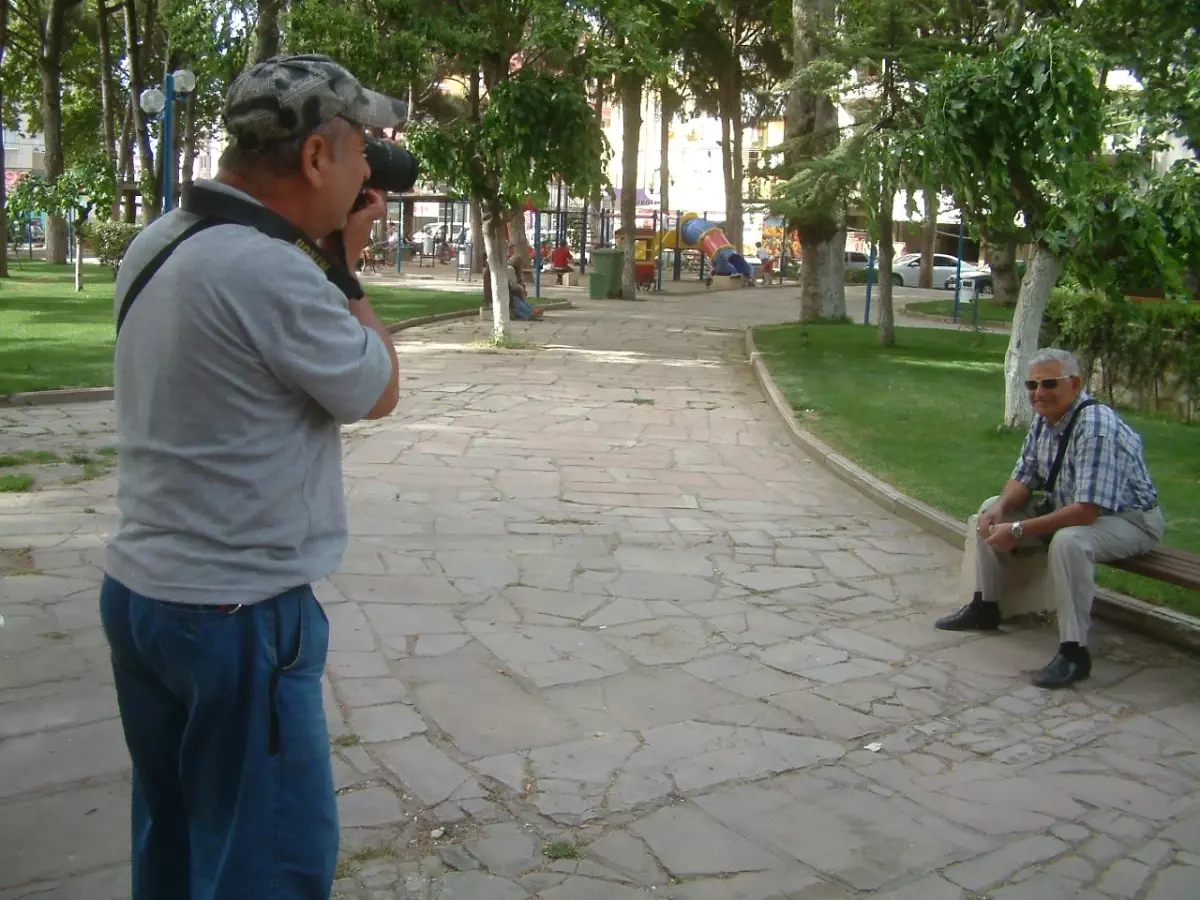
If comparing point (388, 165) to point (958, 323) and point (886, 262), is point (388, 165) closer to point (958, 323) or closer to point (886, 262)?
point (886, 262)

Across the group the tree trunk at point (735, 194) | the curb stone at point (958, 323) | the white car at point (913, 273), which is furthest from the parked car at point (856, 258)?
the curb stone at point (958, 323)

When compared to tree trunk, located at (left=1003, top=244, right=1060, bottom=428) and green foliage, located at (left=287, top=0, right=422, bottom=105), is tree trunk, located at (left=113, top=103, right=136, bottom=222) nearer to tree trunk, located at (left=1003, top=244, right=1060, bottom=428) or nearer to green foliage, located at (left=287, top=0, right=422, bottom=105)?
green foliage, located at (left=287, top=0, right=422, bottom=105)

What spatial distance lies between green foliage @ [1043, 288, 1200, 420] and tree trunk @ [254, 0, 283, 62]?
10293 millimetres

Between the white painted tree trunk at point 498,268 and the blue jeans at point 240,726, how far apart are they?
15.2m

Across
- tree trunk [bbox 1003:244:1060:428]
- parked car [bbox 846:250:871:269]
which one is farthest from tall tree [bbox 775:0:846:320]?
parked car [bbox 846:250:871:269]

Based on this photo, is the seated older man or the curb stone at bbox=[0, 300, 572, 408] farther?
the curb stone at bbox=[0, 300, 572, 408]

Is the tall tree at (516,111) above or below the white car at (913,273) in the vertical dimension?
above

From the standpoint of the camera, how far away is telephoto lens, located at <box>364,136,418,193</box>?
235 cm

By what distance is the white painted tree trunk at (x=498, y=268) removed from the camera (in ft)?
57.0

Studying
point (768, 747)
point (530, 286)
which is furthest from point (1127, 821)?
point (530, 286)

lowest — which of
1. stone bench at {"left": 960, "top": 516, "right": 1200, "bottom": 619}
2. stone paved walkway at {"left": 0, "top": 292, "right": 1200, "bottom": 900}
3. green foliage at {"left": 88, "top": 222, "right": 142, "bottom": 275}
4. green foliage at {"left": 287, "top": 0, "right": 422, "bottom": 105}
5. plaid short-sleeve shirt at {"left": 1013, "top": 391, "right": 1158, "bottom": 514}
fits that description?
stone paved walkway at {"left": 0, "top": 292, "right": 1200, "bottom": 900}

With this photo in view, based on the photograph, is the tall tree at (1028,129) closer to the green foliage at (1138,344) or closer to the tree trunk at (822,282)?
the green foliage at (1138,344)

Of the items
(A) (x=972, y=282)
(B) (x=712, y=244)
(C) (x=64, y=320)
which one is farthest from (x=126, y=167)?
(A) (x=972, y=282)

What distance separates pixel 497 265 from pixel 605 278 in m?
12.5
